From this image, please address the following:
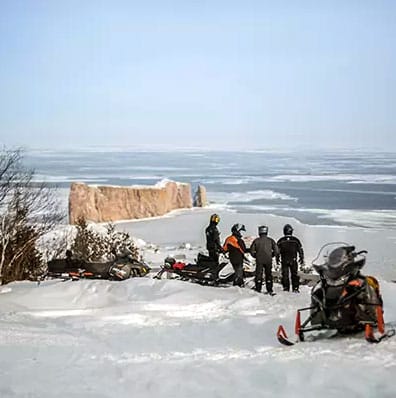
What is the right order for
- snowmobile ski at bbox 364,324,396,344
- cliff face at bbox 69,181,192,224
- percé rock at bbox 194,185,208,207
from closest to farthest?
snowmobile ski at bbox 364,324,396,344 → cliff face at bbox 69,181,192,224 → percé rock at bbox 194,185,208,207

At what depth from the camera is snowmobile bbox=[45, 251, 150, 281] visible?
13070 mm

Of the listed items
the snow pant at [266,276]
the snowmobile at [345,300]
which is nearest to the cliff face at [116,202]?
the snow pant at [266,276]

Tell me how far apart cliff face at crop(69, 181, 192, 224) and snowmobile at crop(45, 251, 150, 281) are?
33327mm

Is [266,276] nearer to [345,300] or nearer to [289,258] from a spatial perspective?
[289,258]

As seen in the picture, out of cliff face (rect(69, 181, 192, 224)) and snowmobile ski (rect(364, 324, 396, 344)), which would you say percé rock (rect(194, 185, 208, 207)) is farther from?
snowmobile ski (rect(364, 324, 396, 344))

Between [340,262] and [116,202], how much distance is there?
43158 mm

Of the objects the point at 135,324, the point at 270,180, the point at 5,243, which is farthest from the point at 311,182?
the point at 135,324

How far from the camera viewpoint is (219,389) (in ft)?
17.4

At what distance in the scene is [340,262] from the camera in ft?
22.8

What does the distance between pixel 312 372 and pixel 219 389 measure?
34.8 inches

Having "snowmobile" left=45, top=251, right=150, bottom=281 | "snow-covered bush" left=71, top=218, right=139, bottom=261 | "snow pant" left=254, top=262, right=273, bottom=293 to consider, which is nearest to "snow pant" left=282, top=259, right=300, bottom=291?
"snow pant" left=254, top=262, right=273, bottom=293

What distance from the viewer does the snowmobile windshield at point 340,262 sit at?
6906mm

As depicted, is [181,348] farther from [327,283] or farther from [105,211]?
[105,211]

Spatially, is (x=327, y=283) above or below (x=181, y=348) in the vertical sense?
above
